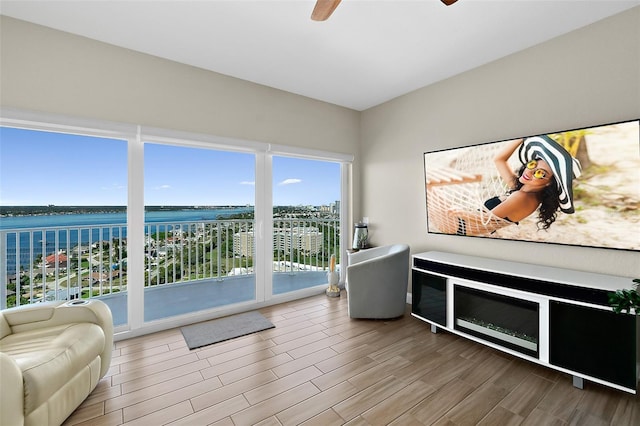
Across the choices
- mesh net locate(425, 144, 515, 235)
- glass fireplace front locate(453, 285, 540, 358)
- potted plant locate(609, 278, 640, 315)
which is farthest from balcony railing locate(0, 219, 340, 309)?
potted plant locate(609, 278, 640, 315)

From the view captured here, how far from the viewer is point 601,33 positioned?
7.09 feet

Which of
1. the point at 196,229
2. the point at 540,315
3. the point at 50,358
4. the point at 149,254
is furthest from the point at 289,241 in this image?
the point at 540,315

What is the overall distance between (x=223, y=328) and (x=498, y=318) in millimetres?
2595

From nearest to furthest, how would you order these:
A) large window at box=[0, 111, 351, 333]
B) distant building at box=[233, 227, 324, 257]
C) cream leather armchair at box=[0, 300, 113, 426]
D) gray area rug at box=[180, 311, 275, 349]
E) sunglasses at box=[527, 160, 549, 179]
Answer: cream leather armchair at box=[0, 300, 113, 426]
sunglasses at box=[527, 160, 549, 179]
large window at box=[0, 111, 351, 333]
gray area rug at box=[180, 311, 275, 349]
distant building at box=[233, 227, 324, 257]

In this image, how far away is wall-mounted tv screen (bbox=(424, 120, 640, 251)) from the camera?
6.60ft

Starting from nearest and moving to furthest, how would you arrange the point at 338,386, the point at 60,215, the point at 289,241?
the point at 338,386, the point at 60,215, the point at 289,241

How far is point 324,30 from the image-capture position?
Answer: 232 centimetres

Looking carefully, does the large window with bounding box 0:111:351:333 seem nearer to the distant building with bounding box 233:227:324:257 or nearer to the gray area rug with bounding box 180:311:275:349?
the distant building with bounding box 233:227:324:257

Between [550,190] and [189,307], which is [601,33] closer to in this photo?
[550,190]

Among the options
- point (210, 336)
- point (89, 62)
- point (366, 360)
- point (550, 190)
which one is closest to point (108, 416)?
point (210, 336)

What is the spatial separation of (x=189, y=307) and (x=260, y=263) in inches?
37.0

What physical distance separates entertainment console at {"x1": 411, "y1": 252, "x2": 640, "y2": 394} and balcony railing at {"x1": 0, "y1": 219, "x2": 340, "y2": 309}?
80.8 inches

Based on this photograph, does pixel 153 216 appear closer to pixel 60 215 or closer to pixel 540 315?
pixel 60 215

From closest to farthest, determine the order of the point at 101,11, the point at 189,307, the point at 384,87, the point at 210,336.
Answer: the point at 101,11 → the point at 210,336 → the point at 189,307 → the point at 384,87
